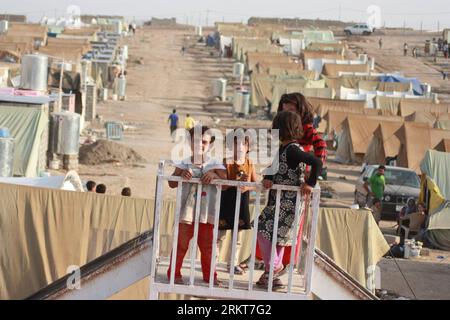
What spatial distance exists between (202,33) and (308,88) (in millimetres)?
57008

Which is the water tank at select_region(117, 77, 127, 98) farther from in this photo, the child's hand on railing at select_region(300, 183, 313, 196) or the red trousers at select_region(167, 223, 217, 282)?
the child's hand on railing at select_region(300, 183, 313, 196)

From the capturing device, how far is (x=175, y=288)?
26.3 ft

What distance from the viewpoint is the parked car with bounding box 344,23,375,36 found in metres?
97.5

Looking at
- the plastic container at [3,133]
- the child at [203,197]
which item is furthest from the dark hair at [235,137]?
the plastic container at [3,133]

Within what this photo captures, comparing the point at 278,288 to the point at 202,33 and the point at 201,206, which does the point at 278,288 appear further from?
the point at 202,33

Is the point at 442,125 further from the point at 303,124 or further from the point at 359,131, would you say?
the point at 303,124

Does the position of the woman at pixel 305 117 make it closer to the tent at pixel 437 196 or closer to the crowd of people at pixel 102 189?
the crowd of people at pixel 102 189

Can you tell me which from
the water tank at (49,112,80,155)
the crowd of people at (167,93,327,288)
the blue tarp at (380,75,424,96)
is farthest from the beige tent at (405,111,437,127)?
the crowd of people at (167,93,327,288)

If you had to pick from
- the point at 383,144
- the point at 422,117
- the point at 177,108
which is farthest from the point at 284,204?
the point at 177,108

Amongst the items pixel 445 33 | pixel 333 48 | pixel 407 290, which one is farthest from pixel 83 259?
pixel 445 33

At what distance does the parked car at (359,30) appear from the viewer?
320ft

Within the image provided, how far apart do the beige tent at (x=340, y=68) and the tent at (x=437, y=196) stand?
114 feet

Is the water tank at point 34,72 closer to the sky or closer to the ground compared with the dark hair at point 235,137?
closer to the ground

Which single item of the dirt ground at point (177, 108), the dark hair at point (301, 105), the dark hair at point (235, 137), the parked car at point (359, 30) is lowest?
the dirt ground at point (177, 108)
